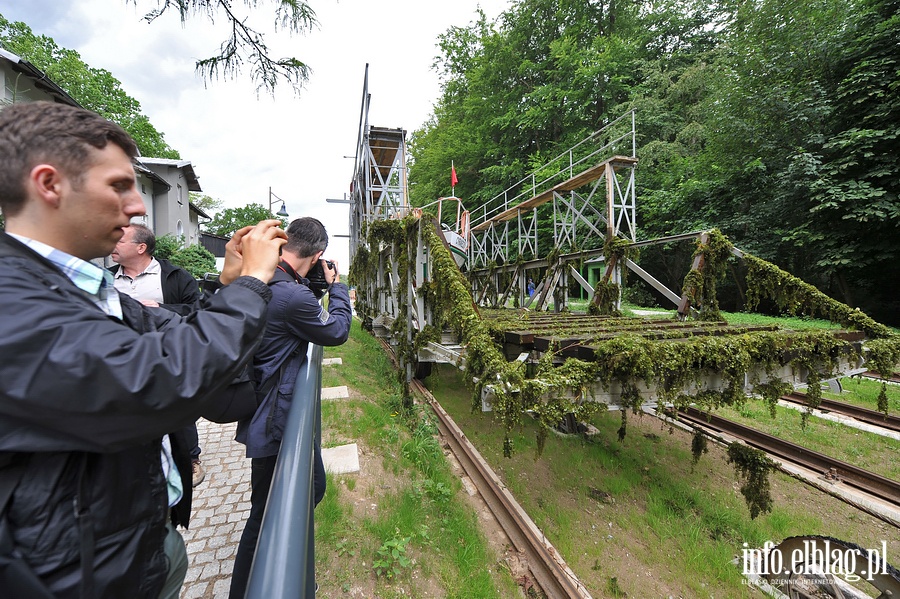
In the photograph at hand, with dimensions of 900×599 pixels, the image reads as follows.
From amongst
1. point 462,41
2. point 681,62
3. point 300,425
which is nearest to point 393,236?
point 300,425

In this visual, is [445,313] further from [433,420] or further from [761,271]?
[761,271]

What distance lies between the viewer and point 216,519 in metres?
2.95

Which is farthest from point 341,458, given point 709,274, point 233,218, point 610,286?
point 233,218

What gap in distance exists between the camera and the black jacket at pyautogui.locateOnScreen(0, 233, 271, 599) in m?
0.69

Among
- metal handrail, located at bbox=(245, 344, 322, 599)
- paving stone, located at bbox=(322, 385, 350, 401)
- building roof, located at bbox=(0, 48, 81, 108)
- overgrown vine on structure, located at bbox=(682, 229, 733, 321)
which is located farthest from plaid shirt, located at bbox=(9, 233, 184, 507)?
building roof, located at bbox=(0, 48, 81, 108)

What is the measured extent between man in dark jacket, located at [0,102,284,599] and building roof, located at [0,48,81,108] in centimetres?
1592

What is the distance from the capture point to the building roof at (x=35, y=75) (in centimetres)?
1164

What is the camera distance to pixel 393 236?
5.71 meters

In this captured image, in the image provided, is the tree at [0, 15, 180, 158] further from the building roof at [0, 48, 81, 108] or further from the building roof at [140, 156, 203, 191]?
the building roof at [0, 48, 81, 108]

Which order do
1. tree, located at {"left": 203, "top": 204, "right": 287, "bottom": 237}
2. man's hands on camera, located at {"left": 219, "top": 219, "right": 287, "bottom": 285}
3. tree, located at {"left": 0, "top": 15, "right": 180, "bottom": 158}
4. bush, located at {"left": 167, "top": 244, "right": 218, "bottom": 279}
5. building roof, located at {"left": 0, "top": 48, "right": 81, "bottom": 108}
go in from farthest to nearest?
tree, located at {"left": 203, "top": 204, "right": 287, "bottom": 237} → tree, located at {"left": 0, "top": 15, "right": 180, "bottom": 158} → bush, located at {"left": 167, "top": 244, "right": 218, "bottom": 279} → building roof, located at {"left": 0, "top": 48, "right": 81, "bottom": 108} → man's hands on camera, located at {"left": 219, "top": 219, "right": 287, "bottom": 285}

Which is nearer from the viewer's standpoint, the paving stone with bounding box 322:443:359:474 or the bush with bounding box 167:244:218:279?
the paving stone with bounding box 322:443:359:474

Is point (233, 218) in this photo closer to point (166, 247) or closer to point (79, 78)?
point (79, 78)

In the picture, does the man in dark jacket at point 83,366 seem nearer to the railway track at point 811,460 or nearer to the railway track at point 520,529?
the railway track at point 520,529

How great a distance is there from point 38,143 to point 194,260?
20.8 m
